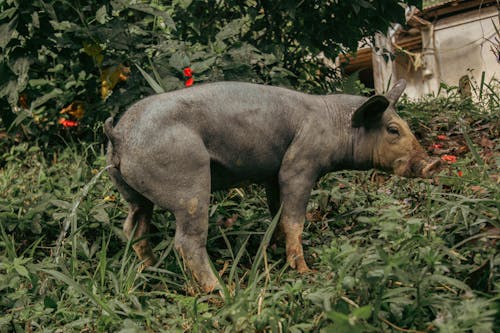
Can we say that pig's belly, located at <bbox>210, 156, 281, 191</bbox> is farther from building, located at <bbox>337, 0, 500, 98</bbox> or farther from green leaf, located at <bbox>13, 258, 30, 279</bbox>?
building, located at <bbox>337, 0, 500, 98</bbox>

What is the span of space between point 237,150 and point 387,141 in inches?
38.2

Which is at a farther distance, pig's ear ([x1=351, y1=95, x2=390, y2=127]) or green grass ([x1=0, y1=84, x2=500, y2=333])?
pig's ear ([x1=351, y1=95, x2=390, y2=127])

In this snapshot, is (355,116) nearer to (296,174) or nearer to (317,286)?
(296,174)

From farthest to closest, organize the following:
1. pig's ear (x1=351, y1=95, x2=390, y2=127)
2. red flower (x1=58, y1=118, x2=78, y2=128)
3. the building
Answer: the building → red flower (x1=58, y1=118, x2=78, y2=128) → pig's ear (x1=351, y1=95, x2=390, y2=127)

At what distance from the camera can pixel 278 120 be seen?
3.38 meters

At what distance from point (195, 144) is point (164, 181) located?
255mm

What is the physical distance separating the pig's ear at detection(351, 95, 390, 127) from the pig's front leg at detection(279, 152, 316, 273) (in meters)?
0.45

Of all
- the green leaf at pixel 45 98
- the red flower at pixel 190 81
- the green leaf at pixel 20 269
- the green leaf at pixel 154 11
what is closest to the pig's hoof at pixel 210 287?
the green leaf at pixel 20 269

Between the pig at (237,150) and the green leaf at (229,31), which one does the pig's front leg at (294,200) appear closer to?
the pig at (237,150)

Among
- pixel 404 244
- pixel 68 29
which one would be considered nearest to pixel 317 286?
pixel 404 244

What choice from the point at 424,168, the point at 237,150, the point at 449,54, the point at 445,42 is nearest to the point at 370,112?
the point at 424,168

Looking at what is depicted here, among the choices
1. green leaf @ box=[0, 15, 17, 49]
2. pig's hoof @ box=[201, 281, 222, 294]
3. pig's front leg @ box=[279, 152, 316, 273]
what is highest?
green leaf @ box=[0, 15, 17, 49]

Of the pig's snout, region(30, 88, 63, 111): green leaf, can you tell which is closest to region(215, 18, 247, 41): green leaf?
region(30, 88, 63, 111): green leaf

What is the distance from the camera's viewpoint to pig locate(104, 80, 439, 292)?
3.06 metres
